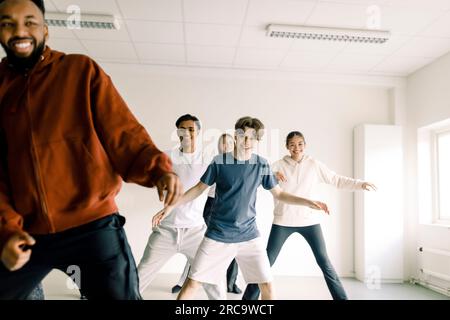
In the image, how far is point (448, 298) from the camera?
3.60 meters

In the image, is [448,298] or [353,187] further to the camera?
[448,298]

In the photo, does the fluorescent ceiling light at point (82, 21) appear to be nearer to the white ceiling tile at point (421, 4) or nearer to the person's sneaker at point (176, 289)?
the white ceiling tile at point (421, 4)

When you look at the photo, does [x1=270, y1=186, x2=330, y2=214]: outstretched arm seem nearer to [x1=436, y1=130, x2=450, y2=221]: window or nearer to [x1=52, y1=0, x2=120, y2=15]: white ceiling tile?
[x1=52, y1=0, x2=120, y2=15]: white ceiling tile

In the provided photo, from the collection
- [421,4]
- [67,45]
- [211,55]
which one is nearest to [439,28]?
[421,4]

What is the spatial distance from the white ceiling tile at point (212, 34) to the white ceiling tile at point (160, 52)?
0.25m

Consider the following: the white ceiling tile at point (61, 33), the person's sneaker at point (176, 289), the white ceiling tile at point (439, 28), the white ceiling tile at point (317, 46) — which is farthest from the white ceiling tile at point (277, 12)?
the person's sneaker at point (176, 289)

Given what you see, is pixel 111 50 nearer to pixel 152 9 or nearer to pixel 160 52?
pixel 160 52

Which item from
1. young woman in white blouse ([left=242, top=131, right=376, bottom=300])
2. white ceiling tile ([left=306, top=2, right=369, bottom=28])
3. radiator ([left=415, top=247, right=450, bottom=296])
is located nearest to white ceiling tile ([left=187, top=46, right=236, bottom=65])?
white ceiling tile ([left=306, top=2, right=369, bottom=28])

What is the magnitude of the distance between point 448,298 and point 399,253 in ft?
2.35

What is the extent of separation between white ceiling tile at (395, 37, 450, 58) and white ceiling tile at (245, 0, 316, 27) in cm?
120

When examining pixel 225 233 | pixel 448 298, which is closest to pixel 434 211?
pixel 448 298

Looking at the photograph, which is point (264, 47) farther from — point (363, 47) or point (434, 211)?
point (434, 211)

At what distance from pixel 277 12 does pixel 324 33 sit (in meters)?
0.55

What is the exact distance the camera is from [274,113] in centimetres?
454
